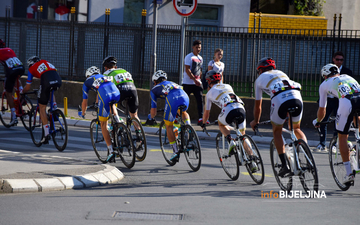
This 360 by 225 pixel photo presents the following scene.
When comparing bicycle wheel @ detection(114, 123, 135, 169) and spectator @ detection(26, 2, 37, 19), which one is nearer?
bicycle wheel @ detection(114, 123, 135, 169)

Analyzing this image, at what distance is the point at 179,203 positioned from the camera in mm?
6234

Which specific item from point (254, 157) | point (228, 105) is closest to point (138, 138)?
point (228, 105)

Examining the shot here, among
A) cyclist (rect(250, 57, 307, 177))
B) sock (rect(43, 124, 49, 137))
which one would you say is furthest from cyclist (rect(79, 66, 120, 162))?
cyclist (rect(250, 57, 307, 177))

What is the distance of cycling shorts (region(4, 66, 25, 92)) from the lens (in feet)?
38.9

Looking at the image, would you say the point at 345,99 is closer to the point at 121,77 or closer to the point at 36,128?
the point at 121,77

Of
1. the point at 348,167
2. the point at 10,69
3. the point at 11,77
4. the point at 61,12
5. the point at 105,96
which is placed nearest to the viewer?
the point at 348,167

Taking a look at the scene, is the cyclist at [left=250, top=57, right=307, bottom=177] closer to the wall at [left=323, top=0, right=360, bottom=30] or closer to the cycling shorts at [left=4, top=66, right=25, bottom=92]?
the cycling shorts at [left=4, top=66, right=25, bottom=92]

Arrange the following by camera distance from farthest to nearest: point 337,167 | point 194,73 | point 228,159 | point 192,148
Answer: point 194,73 < point 192,148 < point 228,159 < point 337,167

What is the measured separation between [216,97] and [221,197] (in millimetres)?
1840

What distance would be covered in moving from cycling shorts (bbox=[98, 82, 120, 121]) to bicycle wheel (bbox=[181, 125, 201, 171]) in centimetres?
130

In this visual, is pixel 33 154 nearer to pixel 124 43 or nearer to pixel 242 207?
pixel 242 207

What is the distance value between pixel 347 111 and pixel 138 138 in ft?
11.4

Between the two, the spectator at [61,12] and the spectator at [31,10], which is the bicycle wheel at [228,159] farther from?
the spectator at [31,10]

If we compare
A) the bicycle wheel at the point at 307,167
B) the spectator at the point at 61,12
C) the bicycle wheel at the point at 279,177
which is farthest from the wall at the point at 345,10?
the bicycle wheel at the point at 307,167
